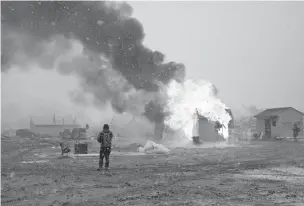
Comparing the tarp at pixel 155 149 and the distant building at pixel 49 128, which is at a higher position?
the distant building at pixel 49 128


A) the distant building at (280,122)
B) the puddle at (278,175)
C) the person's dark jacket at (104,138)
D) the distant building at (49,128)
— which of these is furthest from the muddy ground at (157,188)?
the distant building at (49,128)

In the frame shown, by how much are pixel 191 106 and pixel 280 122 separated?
1774 centimetres

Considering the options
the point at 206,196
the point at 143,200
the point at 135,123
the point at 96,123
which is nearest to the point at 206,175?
the point at 206,196

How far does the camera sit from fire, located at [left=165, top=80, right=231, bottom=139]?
36000 millimetres

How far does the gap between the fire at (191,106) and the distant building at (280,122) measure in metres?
13.4

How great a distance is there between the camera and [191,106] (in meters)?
36.6

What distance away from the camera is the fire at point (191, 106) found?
36.0m

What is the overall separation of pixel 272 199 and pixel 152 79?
31.9m

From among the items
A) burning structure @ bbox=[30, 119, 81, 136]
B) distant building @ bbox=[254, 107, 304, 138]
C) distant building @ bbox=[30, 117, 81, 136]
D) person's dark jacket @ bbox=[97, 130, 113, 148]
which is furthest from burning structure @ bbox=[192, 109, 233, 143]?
burning structure @ bbox=[30, 119, 81, 136]

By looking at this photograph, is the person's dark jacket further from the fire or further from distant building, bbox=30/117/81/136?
distant building, bbox=30/117/81/136

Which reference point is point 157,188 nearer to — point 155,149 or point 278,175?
point 278,175

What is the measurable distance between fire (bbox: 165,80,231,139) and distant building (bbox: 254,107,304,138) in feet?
44.1

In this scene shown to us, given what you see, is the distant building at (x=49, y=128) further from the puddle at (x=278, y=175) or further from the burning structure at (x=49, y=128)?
the puddle at (x=278, y=175)

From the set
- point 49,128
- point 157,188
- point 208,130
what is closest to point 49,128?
point 49,128
